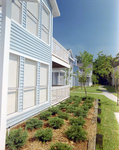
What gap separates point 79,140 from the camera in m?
2.89

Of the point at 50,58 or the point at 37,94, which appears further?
the point at 50,58

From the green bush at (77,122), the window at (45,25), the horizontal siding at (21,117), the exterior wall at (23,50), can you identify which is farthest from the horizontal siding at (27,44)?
the green bush at (77,122)

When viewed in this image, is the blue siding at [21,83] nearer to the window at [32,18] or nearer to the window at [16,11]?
the window at [16,11]

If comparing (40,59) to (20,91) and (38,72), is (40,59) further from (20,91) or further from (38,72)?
(20,91)

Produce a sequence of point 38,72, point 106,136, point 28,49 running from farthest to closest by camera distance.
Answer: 1. point 38,72
2. point 28,49
3. point 106,136

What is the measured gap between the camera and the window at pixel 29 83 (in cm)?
442

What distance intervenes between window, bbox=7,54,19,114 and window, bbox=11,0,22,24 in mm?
1347

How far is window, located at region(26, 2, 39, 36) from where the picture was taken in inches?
182

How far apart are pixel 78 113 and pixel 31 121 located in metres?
2.15

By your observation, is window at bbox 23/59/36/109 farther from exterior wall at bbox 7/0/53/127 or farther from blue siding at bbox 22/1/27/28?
blue siding at bbox 22/1/27/28

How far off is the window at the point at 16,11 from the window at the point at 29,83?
154 centimetres

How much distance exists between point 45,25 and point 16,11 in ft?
Answer: 7.64

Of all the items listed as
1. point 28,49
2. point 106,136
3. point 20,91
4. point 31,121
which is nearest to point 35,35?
point 28,49

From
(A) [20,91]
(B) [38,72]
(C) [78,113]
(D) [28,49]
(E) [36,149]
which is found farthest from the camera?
(B) [38,72]
